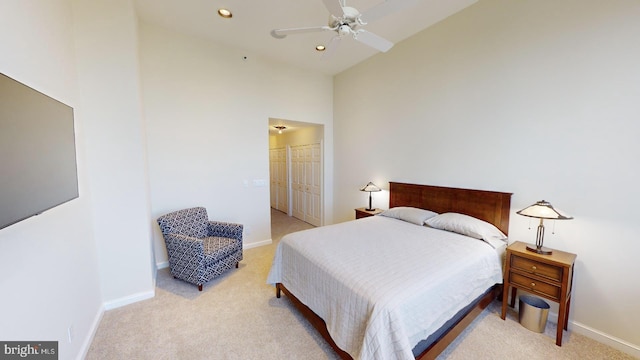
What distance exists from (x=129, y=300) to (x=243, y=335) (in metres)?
1.46

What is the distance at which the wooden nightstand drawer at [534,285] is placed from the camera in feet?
6.44

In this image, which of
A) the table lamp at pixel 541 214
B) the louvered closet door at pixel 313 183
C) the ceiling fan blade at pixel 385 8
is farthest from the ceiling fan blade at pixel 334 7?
the louvered closet door at pixel 313 183

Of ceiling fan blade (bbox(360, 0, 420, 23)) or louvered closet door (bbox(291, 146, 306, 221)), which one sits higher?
ceiling fan blade (bbox(360, 0, 420, 23))

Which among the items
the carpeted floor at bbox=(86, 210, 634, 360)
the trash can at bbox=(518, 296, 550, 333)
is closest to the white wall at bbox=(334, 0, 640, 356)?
the trash can at bbox=(518, 296, 550, 333)

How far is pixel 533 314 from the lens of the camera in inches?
82.7

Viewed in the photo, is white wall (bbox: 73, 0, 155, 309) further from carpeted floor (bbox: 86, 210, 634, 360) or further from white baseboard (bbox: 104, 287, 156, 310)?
carpeted floor (bbox: 86, 210, 634, 360)

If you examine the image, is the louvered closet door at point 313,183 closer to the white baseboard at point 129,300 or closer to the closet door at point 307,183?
the closet door at point 307,183

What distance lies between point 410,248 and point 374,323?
99cm

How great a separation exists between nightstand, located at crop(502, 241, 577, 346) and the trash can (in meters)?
0.12

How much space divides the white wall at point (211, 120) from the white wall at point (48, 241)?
1.07 meters

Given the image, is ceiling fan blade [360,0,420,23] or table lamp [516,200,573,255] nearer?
ceiling fan blade [360,0,420,23]

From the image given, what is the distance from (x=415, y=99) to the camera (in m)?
3.38

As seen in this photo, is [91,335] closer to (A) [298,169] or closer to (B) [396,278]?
(B) [396,278]

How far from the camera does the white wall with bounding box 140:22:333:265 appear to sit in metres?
3.18
